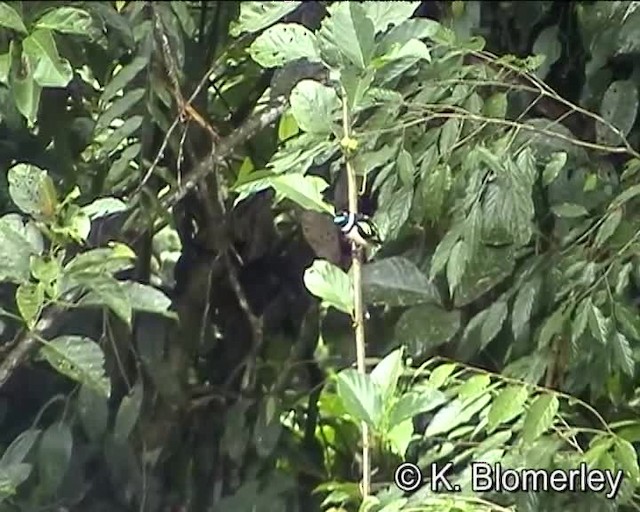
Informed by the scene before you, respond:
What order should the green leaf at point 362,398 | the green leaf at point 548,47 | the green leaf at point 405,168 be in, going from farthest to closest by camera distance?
the green leaf at point 548,47, the green leaf at point 405,168, the green leaf at point 362,398

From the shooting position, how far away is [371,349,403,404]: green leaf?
621 millimetres

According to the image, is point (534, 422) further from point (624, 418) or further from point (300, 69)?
point (300, 69)

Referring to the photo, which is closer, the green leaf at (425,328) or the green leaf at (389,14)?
the green leaf at (389,14)

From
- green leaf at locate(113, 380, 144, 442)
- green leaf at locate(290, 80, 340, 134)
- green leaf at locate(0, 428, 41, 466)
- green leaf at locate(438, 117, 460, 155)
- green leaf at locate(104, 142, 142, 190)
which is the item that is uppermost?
green leaf at locate(290, 80, 340, 134)

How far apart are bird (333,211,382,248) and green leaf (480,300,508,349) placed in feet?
0.33

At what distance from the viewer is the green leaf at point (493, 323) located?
0.75 meters

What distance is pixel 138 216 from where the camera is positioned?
79 centimetres

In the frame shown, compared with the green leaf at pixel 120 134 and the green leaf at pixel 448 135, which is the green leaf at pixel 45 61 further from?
the green leaf at pixel 448 135

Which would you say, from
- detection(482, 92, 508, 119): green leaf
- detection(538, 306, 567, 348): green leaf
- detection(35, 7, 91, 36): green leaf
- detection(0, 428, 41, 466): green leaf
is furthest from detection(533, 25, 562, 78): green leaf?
detection(0, 428, 41, 466): green leaf

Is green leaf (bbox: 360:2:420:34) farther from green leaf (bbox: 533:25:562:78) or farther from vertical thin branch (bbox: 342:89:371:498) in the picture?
green leaf (bbox: 533:25:562:78)

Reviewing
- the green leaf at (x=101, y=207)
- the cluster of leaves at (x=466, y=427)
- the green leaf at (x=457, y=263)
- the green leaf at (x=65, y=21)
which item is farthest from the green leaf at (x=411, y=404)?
the green leaf at (x=65, y=21)

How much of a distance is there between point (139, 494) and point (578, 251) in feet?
1.08

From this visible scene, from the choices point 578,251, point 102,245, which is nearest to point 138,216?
point 102,245

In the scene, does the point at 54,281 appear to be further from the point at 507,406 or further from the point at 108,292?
the point at 507,406
